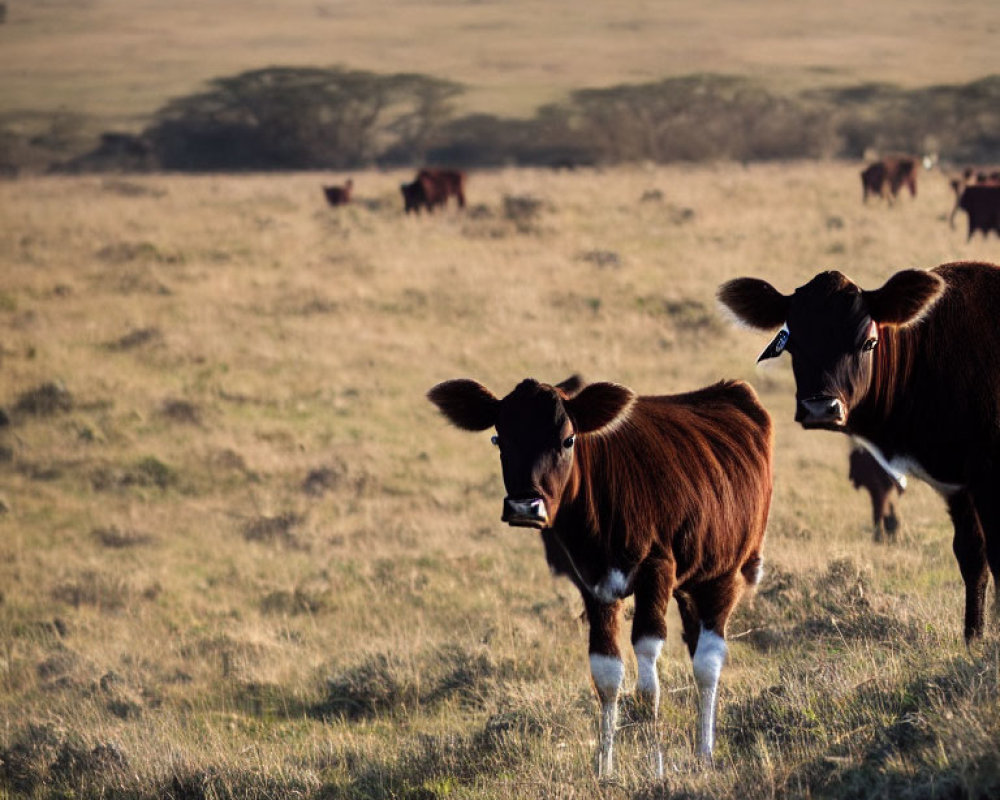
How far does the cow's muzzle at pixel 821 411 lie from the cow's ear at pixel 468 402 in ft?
4.04

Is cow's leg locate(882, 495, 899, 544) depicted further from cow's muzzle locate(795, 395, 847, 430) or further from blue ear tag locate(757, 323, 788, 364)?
cow's muzzle locate(795, 395, 847, 430)

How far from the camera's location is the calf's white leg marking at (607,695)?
5.29m

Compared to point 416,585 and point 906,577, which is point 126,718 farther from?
point 906,577

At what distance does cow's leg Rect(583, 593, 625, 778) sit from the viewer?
5293 millimetres

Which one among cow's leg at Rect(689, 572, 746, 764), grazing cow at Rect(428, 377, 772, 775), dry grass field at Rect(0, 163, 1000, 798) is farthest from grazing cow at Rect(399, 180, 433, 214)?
cow's leg at Rect(689, 572, 746, 764)

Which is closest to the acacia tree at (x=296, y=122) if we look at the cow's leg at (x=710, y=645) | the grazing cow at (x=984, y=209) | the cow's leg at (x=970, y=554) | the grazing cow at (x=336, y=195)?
the grazing cow at (x=336, y=195)

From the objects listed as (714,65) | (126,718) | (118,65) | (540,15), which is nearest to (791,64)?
(714,65)

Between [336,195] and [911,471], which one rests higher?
[911,471]

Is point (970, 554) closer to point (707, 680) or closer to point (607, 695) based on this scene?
point (707, 680)

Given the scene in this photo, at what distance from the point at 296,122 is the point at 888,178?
118ft

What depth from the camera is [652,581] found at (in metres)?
5.32

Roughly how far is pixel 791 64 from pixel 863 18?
970cm

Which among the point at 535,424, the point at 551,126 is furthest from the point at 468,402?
the point at 551,126

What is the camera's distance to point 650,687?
5508 millimetres
